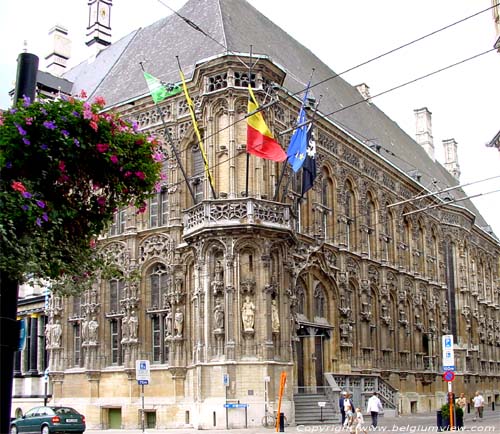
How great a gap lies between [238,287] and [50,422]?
806cm

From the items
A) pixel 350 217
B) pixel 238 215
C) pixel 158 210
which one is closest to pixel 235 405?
pixel 238 215

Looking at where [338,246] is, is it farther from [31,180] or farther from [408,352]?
[31,180]

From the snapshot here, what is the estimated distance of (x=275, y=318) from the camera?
29000mm

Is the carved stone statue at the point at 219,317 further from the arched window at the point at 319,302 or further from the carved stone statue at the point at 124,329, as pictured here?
the arched window at the point at 319,302

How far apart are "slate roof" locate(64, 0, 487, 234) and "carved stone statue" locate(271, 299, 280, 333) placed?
10.8m

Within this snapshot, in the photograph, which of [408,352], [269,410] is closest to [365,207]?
[408,352]

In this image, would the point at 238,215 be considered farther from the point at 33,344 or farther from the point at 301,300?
the point at 33,344

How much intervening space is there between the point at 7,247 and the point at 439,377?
4148 centimetres

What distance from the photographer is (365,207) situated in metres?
41.1

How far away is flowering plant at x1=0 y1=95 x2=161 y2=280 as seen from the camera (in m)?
10.0

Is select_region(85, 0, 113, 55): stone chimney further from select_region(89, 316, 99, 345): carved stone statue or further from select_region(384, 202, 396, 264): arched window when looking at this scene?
select_region(384, 202, 396, 264): arched window

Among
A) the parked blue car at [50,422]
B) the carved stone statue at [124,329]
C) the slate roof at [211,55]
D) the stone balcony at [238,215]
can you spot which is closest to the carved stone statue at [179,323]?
the carved stone statue at [124,329]

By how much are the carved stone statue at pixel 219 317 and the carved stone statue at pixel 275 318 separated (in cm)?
189

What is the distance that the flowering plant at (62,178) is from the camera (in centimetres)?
1001
